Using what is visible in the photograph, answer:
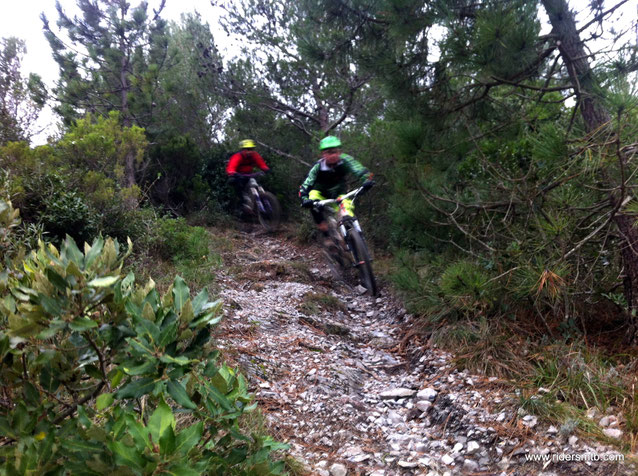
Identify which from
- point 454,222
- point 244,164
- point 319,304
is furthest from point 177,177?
point 454,222

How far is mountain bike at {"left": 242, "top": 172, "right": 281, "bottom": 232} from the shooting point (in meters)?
9.21

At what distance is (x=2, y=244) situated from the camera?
2.01 meters

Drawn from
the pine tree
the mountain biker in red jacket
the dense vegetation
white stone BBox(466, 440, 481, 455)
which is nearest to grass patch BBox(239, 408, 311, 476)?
the dense vegetation

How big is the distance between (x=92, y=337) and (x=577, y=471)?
2267 mm

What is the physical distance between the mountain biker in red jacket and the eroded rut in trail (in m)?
4.12

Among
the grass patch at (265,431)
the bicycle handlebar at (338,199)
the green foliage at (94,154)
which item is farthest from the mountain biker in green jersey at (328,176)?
the grass patch at (265,431)

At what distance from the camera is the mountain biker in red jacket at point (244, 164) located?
9.15 metres

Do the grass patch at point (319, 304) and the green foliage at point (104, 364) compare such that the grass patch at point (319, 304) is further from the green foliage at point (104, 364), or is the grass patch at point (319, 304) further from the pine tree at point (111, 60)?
the pine tree at point (111, 60)

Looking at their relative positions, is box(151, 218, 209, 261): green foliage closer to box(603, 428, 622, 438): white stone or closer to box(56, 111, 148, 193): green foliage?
box(56, 111, 148, 193): green foliage

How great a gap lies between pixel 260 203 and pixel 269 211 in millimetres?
303

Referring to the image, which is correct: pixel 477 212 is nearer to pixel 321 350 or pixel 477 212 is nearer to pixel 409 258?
pixel 409 258

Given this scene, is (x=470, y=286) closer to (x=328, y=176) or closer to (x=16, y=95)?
(x=328, y=176)

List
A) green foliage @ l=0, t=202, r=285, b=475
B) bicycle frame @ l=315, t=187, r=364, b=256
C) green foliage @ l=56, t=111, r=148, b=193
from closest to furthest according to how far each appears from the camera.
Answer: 1. green foliage @ l=0, t=202, r=285, b=475
2. bicycle frame @ l=315, t=187, r=364, b=256
3. green foliage @ l=56, t=111, r=148, b=193

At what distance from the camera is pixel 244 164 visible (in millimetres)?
9398
